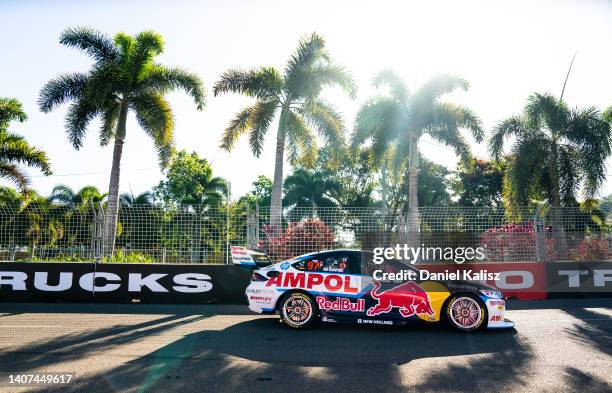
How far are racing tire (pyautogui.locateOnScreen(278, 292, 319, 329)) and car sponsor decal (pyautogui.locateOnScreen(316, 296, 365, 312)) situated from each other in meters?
0.13

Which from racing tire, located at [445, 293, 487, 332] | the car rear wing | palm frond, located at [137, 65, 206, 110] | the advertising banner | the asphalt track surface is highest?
palm frond, located at [137, 65, 206, 110]

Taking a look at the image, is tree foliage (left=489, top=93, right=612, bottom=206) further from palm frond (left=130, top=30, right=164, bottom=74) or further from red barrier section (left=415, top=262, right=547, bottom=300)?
palm frond (left=130, top=30, right=164, bottom=74)

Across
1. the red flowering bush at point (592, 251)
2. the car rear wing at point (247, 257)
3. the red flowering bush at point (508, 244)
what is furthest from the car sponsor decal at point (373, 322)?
the red flowering bush at point (592, 251)

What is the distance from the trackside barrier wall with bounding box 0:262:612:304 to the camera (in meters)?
11.8

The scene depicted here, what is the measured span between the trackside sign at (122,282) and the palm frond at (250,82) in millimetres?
9814

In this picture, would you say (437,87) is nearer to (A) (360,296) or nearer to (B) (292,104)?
(B) (292,104)

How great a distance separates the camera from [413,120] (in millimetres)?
21156

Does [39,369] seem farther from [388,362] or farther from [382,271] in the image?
[382,271]

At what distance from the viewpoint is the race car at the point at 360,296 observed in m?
7.72

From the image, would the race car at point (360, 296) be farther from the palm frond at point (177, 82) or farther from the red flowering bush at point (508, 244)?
the palm frond at point (177, 82)

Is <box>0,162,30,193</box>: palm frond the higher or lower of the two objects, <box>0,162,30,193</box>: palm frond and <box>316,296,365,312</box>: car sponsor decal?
the higher

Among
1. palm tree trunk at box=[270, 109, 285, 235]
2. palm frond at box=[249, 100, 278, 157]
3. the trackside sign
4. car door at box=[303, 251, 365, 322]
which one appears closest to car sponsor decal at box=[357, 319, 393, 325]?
car door at box=[303, 251, 365, 322]

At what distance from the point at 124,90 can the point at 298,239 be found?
417 inches

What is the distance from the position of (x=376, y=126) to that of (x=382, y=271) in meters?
14.5
